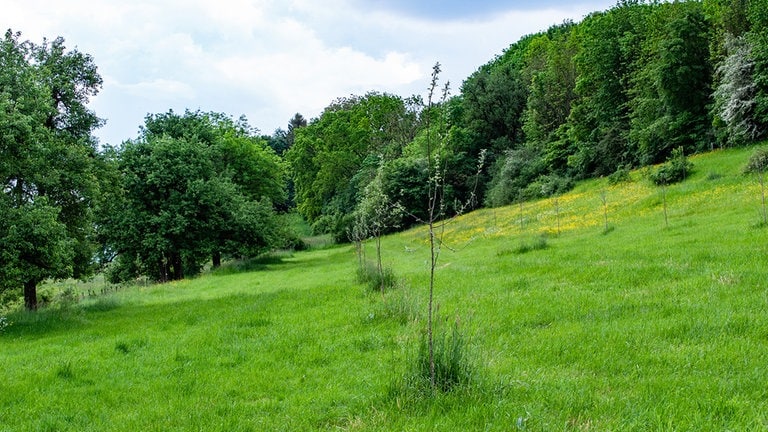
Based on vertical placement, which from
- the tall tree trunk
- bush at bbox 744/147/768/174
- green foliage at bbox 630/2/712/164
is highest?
green foliage at bbox 630/2/712/164

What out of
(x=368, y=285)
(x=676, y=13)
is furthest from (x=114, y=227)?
(x=676, y=13)

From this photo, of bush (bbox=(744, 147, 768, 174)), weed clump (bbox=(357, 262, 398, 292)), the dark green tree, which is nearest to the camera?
→ weed clump (bbox=(357, 262, 398, 292))

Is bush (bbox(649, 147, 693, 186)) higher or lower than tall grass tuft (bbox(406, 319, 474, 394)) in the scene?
higher

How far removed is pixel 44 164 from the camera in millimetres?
16219

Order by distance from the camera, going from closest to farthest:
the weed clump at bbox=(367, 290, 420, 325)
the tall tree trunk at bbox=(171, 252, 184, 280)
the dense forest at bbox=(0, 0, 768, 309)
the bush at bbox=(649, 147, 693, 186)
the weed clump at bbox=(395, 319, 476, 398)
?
the weed clump at bbox=(395, 319, 476, 398), the weed clump at bbox=(367, 290, 420, 325), the dense forest at bbox=(0, 0, 768, 309), the bush at bbox=(649, 147, 693, 186), the tall tree trunk at bbox=(171, 252, 184, 280)

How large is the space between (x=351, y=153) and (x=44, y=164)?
5924cm

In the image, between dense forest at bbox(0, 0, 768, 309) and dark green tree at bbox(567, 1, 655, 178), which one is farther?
dark green tree at bbox(567, 1, 655, 178)

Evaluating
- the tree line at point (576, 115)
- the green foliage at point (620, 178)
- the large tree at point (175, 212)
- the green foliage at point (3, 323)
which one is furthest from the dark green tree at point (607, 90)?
the green foliage at point (3, 323)

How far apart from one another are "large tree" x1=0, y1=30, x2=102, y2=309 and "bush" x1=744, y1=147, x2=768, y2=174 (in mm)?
29305

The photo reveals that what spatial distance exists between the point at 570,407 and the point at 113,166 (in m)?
21.1

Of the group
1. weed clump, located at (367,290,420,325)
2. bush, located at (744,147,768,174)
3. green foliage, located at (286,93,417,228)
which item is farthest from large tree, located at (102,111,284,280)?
green foliage, located at (286,93,417,228)

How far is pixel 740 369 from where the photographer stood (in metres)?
5.39

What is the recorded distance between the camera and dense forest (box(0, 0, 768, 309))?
15.7 m

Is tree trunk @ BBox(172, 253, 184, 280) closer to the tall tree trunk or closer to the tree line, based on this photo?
the tall tree trunk
